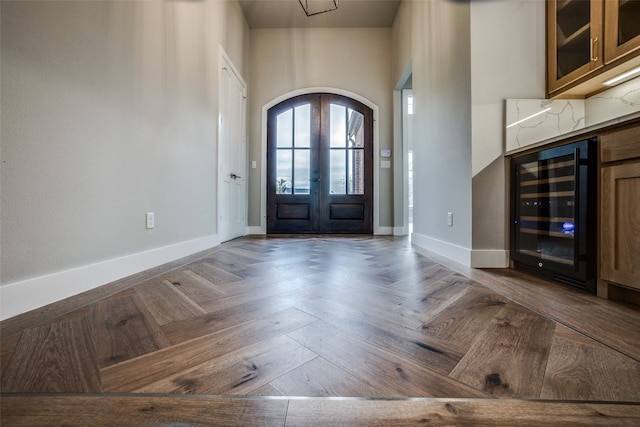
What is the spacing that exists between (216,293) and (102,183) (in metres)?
0.85

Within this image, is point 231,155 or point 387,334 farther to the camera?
point 231,155

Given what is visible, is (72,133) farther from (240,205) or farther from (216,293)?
(240,205)

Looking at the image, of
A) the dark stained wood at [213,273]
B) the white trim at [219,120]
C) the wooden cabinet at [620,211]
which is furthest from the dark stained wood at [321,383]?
the white trim at [219,120]

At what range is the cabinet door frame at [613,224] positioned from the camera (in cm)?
115

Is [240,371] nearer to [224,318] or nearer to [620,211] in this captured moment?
[224,318]

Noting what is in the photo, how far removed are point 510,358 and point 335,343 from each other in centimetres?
47

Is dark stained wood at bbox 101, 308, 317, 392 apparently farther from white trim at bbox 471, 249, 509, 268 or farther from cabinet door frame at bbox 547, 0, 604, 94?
cabinet door frame at bbox 547, 0, 604, 94

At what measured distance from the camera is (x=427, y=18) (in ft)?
8.82

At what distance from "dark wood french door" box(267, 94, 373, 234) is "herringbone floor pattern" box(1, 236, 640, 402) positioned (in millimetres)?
2838

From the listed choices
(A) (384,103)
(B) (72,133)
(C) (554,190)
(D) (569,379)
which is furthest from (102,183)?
(A) (384,103)

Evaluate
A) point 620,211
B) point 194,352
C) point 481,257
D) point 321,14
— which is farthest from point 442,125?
point 321,14

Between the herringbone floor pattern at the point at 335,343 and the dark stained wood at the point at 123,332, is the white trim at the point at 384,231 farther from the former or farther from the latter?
the dark stained wood at the point at 123,332

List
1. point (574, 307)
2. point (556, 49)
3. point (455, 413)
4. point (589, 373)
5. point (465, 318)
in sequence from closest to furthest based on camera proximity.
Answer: point (455, 413) < point (589, 373) < point (465, 318) < point (574, 307) < point (556, 49)

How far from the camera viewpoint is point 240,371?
2.23 feet
